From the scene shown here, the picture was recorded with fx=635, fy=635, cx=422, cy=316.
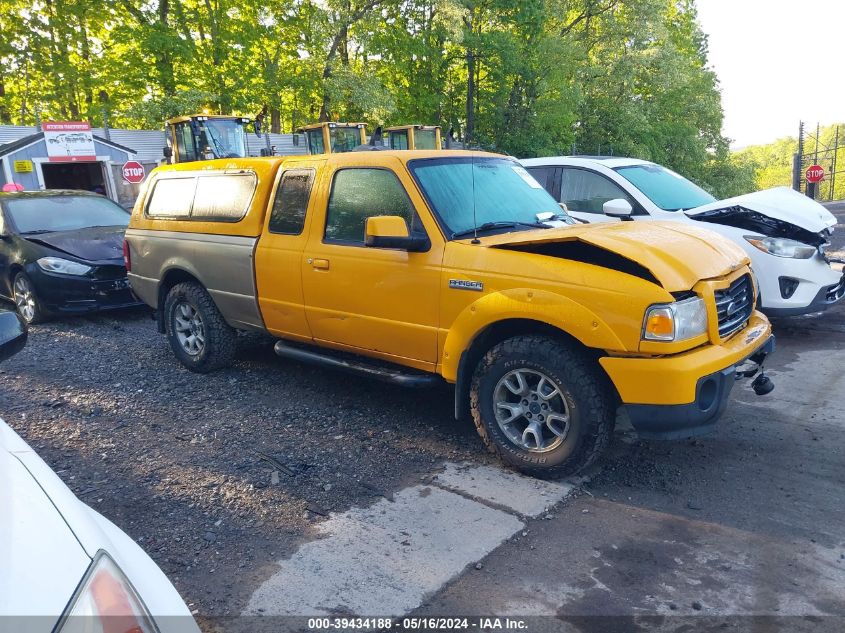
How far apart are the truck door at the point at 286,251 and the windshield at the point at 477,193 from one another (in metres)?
1.05

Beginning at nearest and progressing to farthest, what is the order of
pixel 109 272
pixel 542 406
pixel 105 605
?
pixel 105 605 → pixel 542 406 → pixel 109 272

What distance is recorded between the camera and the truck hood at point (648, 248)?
3.52 meters

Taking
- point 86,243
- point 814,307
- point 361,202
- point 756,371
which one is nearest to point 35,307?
point 86,243

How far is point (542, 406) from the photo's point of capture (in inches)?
149

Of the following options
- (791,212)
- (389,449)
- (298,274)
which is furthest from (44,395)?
(791,212)

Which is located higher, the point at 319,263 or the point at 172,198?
the point at 172,198

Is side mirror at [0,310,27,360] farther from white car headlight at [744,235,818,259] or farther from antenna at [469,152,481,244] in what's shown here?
white car headlight at [744,235,818,259]

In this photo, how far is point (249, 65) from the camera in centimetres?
2947

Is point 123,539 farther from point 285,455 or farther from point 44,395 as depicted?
point 44,395

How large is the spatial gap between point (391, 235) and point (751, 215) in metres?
4.29

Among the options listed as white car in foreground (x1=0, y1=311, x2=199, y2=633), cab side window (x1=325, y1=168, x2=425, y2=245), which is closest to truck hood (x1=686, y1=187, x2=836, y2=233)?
cab side window (x1=325, y1=168, x2=425, y2=245)

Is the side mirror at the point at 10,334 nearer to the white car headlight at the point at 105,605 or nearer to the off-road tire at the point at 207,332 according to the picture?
the white car headlight at the point at 105,605

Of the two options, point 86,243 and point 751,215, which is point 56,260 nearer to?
point 86,243

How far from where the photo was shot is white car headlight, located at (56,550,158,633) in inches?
49.9
